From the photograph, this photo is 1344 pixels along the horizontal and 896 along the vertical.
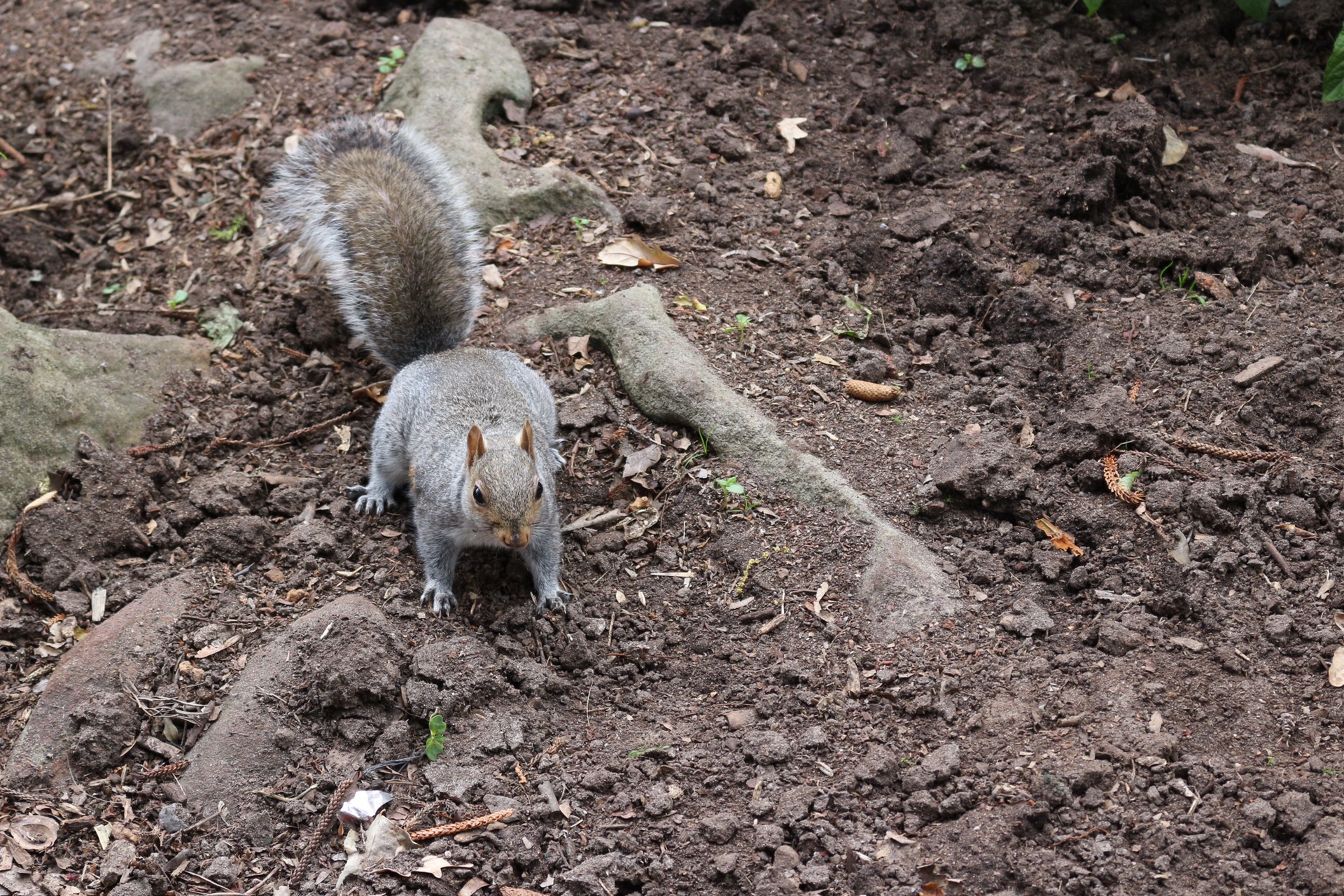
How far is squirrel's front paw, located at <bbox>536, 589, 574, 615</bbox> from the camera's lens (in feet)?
11.8

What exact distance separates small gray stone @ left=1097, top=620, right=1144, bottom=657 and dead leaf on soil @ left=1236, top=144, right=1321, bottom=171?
94.4 inches

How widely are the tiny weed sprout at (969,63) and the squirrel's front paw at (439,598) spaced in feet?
11.1

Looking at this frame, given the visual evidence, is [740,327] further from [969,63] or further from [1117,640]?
[969,63]

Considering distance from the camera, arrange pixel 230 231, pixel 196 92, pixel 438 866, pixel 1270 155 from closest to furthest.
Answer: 1. pixel 438 866
2. pixel 1270 155
3. pixel 230 231
4. pixel 196 92

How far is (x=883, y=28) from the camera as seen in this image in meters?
5.41

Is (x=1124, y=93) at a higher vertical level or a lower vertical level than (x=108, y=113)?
higher

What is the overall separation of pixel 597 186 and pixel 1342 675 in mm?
3362

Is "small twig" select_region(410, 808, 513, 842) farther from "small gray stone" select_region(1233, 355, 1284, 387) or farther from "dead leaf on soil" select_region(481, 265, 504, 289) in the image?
"small gray stone" select_region(1233, 355, 1284, 387)

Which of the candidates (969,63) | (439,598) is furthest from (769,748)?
(969,63)

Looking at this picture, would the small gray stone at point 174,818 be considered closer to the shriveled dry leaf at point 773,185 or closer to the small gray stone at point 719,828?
the small gray stone at point 719,828

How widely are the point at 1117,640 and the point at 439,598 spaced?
205cm

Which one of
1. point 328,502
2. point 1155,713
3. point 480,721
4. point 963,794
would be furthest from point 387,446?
point 1155,713

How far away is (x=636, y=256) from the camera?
4547mm

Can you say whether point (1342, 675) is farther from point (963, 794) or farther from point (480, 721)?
point (480, 721)
